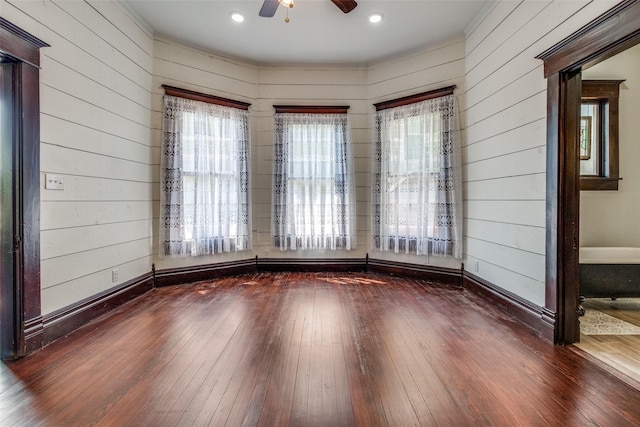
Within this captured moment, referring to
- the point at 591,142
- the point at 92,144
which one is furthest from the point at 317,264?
the point at 591,142

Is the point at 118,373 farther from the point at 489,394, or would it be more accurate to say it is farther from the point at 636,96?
the point at 636,96

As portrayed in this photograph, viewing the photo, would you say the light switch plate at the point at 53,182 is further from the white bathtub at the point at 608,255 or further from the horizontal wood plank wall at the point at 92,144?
the white bathtub at the point at 608,255

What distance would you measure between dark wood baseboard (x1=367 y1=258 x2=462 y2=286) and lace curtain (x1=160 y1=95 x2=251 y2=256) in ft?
6.52

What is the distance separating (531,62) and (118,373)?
158 inches

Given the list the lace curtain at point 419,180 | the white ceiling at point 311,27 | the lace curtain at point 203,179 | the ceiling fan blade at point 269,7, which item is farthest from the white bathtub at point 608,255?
the lace curtain at point 203,179

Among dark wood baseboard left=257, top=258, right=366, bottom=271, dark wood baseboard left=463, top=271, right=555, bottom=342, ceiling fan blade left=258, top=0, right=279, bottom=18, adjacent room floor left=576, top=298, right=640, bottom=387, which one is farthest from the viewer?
dark wood baseboard left=257, top=258, right=366, bottom=271

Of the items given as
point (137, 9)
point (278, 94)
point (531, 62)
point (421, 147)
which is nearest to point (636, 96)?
point (531, 62)

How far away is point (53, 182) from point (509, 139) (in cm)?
405

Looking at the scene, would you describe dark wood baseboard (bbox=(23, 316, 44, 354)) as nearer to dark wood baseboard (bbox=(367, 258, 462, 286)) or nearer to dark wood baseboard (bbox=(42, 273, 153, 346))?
Result: dark wood baseboard (bbox=(42, 273, 153, 346))

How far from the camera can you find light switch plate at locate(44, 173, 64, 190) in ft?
8.02

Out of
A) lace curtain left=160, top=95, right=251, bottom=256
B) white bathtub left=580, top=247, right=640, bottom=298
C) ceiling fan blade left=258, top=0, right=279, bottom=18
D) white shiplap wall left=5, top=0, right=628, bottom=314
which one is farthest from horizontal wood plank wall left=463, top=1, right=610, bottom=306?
lace curtain left=160, top=95, right=251, bottom=256

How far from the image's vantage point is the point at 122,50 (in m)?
3.40

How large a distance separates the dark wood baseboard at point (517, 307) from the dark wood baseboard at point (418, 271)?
27 centimetres

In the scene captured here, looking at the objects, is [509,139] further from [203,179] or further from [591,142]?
[203,179]
